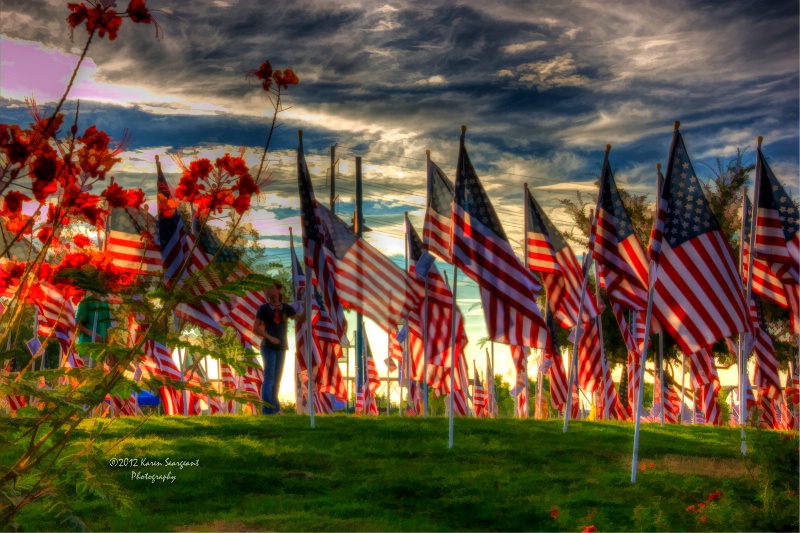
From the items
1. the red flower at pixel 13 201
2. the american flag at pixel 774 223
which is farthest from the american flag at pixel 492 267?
the red flower at pixel 13 201

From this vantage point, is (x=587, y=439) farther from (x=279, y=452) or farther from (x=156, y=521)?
A: (x=156, y=521)

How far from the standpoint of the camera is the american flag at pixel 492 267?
1370 centimetres

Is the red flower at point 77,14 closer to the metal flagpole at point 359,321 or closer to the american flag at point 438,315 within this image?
the american flag at point 438,315

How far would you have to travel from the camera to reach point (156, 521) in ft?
32.0

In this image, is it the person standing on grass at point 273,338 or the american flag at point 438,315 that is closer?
the person standing on grass at point 273,338

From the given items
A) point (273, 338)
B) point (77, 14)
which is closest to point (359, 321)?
point (273, 338)

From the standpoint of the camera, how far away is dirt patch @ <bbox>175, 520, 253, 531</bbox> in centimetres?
947

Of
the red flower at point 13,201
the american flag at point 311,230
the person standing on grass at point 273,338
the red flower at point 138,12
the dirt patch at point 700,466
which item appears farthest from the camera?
the person standing on grass at point 273,338

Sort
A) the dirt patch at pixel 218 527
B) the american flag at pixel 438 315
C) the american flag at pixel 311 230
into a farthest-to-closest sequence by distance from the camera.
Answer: the american flag at pixel 438 315
the american flag at pixel 311 230
the dirt patch at pixel 218 527

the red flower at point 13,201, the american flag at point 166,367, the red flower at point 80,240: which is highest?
the red flower at point 13,201

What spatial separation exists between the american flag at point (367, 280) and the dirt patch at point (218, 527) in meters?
6.13

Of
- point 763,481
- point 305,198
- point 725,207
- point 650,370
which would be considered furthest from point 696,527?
point 650,370

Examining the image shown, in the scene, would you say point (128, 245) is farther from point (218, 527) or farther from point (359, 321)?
point (359, 321)

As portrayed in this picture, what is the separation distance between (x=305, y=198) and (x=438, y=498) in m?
5.68
